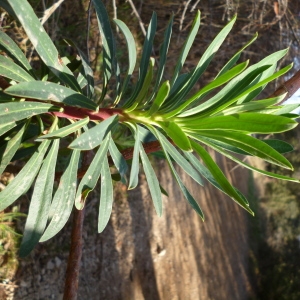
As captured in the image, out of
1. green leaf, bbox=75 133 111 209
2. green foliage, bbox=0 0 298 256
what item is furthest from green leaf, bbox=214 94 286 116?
green leaf, bbox=75 133 111 209

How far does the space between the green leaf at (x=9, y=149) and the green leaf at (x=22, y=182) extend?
66mm

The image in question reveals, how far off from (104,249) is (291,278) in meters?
4.80

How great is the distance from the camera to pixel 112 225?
370cm

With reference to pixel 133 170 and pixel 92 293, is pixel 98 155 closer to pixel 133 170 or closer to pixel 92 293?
pixel 133 170

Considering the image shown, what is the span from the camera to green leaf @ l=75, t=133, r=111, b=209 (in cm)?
108

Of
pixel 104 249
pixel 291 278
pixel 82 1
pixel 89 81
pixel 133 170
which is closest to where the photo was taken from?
pixel 133 170

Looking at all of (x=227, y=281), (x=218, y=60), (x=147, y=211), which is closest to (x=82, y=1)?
(x=218, y=60)

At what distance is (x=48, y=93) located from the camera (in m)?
0.98

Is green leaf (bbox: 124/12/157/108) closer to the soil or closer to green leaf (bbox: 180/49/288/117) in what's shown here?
green leaf (bbox: 180/49/288/117)

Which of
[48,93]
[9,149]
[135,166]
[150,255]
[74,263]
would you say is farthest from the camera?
[150,255]

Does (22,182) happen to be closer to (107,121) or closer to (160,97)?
(107,121)

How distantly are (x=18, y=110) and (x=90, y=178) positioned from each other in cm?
26

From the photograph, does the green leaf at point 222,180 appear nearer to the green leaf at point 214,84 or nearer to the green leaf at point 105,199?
the green leaf at point 214,84

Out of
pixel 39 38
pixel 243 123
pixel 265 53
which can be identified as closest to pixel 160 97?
pixel 243 123
